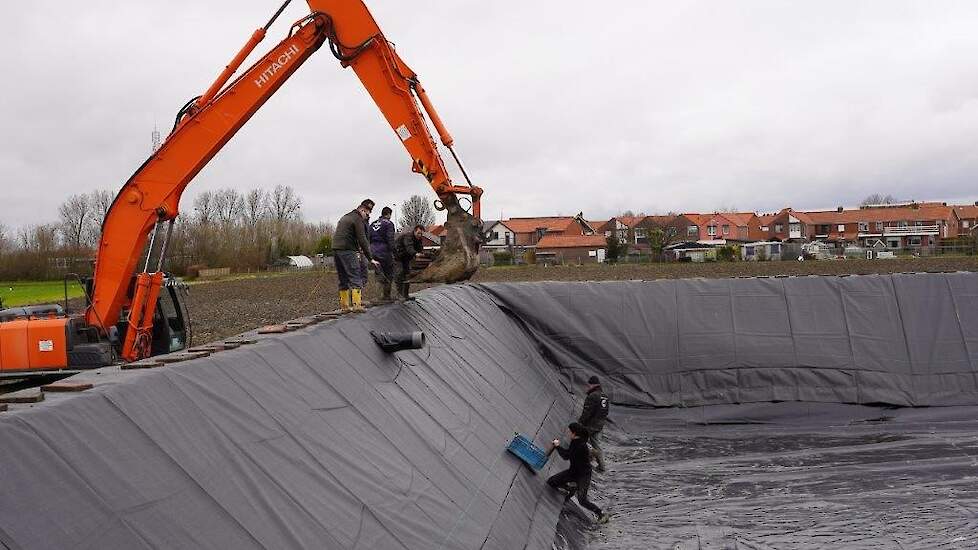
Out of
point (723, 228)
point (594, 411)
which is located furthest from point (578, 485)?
point (723, 228)

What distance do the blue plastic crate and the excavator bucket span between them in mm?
3095

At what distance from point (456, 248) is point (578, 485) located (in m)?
3.97

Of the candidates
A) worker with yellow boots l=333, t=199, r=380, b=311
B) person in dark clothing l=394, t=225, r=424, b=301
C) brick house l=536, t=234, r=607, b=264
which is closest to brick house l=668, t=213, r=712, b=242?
brick house l=536, t=234, r=607, b=264

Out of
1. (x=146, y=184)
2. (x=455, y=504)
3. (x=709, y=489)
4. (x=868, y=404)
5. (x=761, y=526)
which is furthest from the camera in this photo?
(x=868, y=404)

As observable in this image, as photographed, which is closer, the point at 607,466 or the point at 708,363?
the point at 607,466

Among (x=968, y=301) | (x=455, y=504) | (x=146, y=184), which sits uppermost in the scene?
(x=146, y=184)

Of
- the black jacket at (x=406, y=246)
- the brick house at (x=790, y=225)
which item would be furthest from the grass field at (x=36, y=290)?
the brick house at (x=790, y=225)

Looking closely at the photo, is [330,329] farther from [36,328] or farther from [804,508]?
[804,508]

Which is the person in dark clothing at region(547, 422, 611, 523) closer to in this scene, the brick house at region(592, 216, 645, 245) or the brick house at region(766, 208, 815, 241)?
the brick house at region(592, 216, 645, 245)

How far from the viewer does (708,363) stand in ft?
43.4

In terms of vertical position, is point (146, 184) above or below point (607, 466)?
above

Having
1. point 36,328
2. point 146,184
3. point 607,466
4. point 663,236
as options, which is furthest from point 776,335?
point 663,236

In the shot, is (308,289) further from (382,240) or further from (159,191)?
(159,191)

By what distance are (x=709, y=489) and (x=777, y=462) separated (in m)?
1.42
